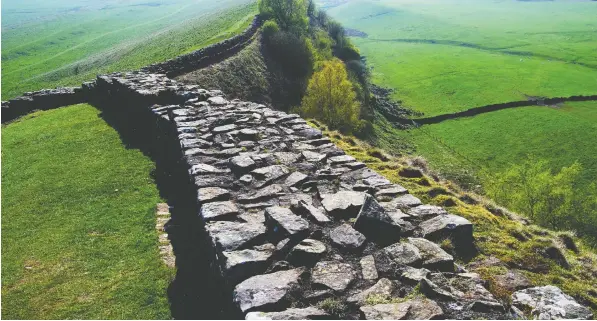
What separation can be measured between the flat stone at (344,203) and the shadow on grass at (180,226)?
258cm

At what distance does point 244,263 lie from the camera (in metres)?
7.25

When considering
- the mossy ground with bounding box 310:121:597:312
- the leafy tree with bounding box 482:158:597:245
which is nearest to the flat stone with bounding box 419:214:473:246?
the mossy ground with bounding box 310:121:597:312

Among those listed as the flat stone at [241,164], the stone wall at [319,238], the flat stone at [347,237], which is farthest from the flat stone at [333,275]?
the flat stone at [241,164]

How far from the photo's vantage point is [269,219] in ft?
27.8

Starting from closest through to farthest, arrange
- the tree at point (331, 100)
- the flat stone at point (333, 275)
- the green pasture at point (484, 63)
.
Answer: the flat stone at point (333, 275) → the tree at point (331, 100) → the green pasture at point (484, 63)

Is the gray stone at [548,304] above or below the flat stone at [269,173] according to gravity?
below

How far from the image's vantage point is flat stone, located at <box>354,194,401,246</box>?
805 centimetres

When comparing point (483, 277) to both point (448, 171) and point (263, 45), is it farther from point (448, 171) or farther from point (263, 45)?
point (263, 45)

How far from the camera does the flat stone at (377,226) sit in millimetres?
8047

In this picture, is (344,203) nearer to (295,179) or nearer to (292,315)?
(295,179)

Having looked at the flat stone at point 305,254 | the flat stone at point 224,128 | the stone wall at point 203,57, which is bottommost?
the flat stone at point 305,254

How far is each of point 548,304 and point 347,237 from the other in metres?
3.27

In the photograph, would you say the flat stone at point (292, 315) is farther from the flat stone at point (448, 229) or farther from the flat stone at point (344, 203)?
the flat stone at point (448, 229)

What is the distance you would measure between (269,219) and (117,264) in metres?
4.68
